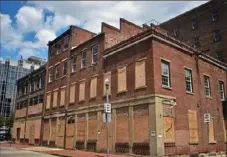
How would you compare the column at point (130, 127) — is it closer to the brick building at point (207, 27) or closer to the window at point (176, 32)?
the brick building at point (207, 27)

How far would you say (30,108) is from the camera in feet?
123

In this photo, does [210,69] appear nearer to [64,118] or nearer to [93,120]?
[93,120]

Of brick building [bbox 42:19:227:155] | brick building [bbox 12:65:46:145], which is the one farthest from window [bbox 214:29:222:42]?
brick building [bbox 12:65:46:145]

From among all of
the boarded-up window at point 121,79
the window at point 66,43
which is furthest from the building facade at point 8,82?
the boarded-up window at point 121,79

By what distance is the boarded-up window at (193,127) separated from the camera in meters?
19.6

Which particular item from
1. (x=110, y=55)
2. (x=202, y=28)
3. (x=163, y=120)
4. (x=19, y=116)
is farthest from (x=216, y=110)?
(x=19, y=116)

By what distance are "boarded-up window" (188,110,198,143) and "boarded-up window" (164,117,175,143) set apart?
2519mm

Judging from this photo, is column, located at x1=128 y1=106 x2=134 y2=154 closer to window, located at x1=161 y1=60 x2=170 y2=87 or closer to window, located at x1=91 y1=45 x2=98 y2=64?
window, located at x1=161 y1=60 x2=170 y2=87

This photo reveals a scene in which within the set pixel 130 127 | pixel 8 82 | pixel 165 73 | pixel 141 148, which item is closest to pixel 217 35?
pixel 165 73

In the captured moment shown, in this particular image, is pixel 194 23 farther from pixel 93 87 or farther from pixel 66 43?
pixel 93 87

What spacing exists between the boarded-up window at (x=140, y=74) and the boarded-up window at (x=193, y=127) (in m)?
4.94

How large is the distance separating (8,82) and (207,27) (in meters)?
69.2

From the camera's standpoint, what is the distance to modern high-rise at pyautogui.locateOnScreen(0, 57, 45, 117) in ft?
271

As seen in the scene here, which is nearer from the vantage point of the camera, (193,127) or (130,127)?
(130,127)
